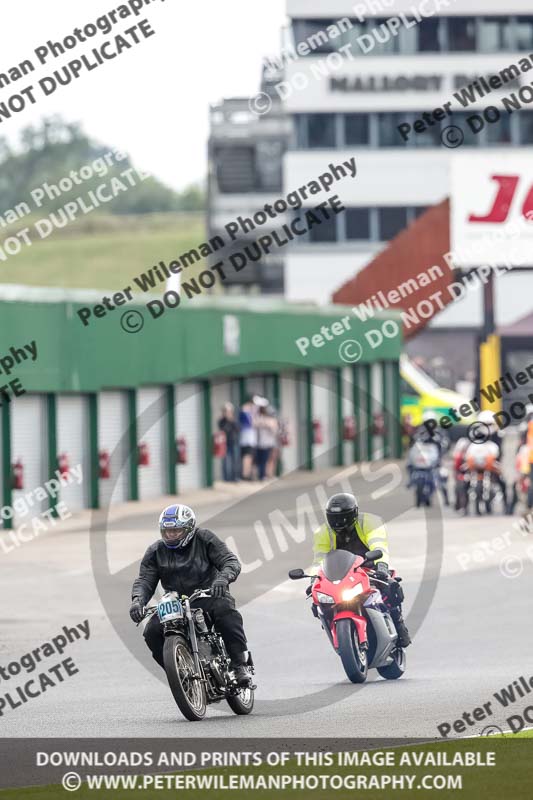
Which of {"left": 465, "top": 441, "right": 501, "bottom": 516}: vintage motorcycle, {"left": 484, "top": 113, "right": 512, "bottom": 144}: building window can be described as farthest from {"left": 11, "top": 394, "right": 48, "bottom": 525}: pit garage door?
{"left": 484, "top": 113, "right": 512, "bottom": 144}: building window

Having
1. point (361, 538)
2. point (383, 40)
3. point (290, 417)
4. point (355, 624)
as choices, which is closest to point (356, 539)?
point (361, 538)

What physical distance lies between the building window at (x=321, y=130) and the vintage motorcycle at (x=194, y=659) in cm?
6064

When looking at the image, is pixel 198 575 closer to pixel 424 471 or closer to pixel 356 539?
pixel 356 539

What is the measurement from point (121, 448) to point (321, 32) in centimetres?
4225

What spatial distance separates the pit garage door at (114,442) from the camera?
3052 centimetres

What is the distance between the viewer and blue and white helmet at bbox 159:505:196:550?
1154 centimetres

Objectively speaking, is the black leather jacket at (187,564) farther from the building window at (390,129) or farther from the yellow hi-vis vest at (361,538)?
the building window at (390,129)

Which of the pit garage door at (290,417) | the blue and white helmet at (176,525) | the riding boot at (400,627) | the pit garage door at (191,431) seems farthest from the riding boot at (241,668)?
the pit garage door at (290,417)

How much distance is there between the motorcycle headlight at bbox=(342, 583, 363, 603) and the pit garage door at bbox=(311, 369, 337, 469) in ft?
91.5

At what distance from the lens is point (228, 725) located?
1144cm

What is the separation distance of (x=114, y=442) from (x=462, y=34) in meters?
44.5

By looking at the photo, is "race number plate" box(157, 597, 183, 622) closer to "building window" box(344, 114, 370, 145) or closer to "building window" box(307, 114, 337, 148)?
"building window" box(307, 114, 337, 148)

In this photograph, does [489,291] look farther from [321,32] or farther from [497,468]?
[321,32]
